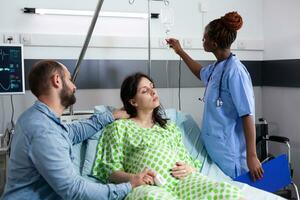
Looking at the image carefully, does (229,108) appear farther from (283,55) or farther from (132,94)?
(283,55)

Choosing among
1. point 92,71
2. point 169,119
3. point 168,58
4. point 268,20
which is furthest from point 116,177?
point 268,20

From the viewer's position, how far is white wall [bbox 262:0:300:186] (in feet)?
9.77

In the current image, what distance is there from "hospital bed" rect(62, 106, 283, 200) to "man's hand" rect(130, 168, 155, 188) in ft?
1.05

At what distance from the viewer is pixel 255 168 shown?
195 centimetres

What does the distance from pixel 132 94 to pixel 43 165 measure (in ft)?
2.82

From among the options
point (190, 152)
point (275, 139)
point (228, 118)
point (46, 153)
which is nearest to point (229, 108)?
point (228, 118)

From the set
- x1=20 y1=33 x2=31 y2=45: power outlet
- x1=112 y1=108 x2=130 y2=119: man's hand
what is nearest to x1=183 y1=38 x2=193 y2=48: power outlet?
x1=112 y1=108 x2=130 y2=119: man's hand

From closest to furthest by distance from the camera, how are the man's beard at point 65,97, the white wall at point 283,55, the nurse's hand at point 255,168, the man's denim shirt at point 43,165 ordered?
the man's denim shirt at point 43,165 < the man's beard at point 65,97 < the nurse's hand at point 255,168 < the white wall at point 283,55

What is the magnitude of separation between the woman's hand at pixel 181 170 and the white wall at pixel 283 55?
154 cm

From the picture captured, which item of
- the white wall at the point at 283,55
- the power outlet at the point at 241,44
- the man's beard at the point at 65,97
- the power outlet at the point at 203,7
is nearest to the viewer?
the man's beard at the point at 65,97

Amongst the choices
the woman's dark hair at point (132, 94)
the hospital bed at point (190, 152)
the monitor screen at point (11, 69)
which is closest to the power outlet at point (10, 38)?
the monitor screen at point (11, 69)

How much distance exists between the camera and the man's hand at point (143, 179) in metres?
1.67

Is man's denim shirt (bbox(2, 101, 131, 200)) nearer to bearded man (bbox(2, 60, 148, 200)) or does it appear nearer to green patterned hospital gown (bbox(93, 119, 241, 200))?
bearded man (bbox(2, 60, 148, 200))

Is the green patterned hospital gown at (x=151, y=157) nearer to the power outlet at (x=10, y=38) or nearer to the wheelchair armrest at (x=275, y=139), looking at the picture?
the wheelchair armrest at (x=275, y=139)
